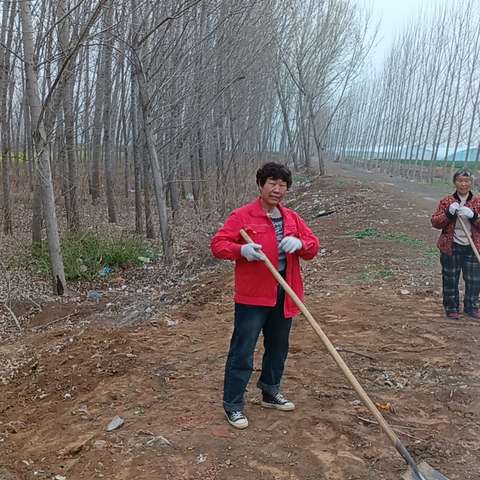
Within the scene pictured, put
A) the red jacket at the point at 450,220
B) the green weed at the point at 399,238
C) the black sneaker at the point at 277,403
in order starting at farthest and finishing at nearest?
the green weed at the point at 399,238
the red jacket at the point at 450,220
the black sneaker at the point at 277,403

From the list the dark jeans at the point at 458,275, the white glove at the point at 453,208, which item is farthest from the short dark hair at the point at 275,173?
the dark jeans at the point at 458,275

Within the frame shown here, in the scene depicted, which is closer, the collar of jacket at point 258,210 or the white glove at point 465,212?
the collar of jacket at point 258,210

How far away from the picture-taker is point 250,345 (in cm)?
321

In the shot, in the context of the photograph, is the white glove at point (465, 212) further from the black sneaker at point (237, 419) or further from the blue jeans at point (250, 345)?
the black sneaker at point (237, 419)

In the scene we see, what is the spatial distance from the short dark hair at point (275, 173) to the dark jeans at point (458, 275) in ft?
8.23

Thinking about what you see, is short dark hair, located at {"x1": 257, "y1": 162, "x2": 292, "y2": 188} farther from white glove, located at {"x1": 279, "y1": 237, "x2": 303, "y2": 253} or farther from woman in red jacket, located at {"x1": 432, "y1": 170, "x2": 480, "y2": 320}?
woman in red jacket, located at {"x1": 432, "y1": 170, "x2": 480, "y2": 320}

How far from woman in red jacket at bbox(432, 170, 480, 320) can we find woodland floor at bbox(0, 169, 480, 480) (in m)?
0.22

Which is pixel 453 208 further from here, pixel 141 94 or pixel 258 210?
pixel 141 94

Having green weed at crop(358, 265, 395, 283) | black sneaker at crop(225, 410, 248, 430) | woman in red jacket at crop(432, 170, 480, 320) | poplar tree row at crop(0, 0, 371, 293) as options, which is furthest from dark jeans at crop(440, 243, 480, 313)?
poplar tree row at crop(0, 0, 371, 293)

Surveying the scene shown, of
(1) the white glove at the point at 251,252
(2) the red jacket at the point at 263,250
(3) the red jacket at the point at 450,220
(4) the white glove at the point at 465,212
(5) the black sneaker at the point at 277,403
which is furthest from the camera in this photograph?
(3) the red jacket at the point at 450,220

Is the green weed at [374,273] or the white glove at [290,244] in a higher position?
the white glove at [290,244]

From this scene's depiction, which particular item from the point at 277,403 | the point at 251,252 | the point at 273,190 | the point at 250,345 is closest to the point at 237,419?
the point at 277,403

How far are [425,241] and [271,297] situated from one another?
256 inches

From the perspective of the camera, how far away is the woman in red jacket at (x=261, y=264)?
10.3 feet
